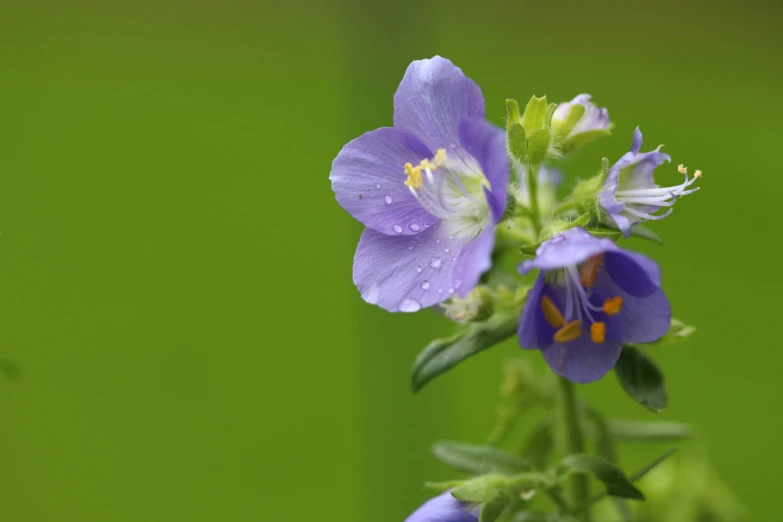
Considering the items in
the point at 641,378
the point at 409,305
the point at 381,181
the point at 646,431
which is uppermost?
the point at 381,181

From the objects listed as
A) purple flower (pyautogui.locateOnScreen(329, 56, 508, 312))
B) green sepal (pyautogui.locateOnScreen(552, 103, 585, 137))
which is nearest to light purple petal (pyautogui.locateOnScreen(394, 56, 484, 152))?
purple flower (pyautogui.locateOnScreen(329, 56, 508, 312))

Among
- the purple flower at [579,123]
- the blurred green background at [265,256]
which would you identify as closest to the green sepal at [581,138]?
the purple flower at [579,123]

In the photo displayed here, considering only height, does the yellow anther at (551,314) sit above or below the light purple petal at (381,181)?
below

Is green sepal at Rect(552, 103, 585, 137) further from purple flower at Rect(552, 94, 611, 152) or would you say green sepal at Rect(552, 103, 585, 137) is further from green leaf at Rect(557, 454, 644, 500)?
green leaf at Rect(557, 454, 644, 500)

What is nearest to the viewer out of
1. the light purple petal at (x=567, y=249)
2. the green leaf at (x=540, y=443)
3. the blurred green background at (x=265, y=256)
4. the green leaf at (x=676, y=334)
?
the light purple petal at (x=567, y=249)

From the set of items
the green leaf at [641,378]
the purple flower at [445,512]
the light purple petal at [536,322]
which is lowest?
the purple flower at [445,512]

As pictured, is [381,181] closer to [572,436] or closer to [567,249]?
[567,249]

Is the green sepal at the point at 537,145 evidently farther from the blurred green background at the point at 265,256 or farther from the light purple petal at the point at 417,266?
the blurred green background at the point at 265,256

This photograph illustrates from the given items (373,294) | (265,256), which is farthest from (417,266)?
(265,256)
